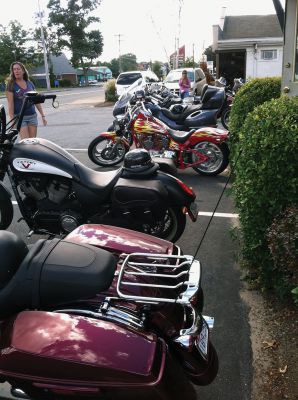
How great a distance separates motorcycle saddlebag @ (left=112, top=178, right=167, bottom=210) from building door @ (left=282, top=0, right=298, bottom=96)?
3.55m

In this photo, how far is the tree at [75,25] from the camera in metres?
69.1

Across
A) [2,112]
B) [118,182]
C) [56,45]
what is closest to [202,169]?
[118,182]

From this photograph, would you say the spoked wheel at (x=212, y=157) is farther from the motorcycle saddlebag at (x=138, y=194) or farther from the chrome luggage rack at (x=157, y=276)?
the chrome luggage rack at (x=157, y=276)

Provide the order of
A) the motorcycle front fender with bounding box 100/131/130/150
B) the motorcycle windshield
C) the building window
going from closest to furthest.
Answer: the motorcycle front fender with bounding box 100/131/130/150
the motorcycle windshield
the building window

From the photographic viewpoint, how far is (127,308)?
2025 mm

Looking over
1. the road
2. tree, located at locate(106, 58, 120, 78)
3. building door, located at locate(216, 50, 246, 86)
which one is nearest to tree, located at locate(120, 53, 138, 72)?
tree, located at locate(106, 58, 120, 78)

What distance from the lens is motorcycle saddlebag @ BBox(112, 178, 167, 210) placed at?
371 centimetres

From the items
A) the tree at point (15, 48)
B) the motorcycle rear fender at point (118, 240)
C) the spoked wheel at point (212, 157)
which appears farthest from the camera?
the tree at point (15, 48)

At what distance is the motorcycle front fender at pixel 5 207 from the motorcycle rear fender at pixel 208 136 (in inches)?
130

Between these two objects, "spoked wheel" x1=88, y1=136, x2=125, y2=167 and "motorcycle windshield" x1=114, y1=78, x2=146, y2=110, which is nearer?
"spoked wheel" x1=88, y1=136, x2=125, y2=167

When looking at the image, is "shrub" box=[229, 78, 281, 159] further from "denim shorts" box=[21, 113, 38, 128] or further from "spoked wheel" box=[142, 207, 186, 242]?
"denim shorts" box=[21, 113, 38, 128]

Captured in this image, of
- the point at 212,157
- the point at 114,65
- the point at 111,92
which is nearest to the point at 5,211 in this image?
the point at 212,157

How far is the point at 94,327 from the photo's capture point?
1.79 metres

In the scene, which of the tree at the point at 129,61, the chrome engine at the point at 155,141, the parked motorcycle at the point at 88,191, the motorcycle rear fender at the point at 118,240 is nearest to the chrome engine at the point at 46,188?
the parked motorcycle at the point at 88,191
